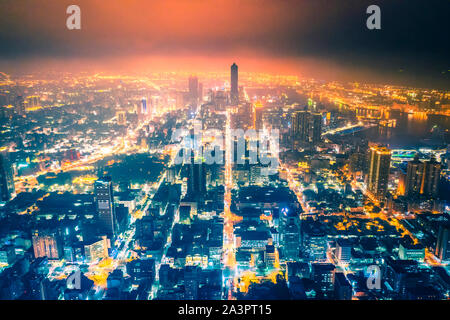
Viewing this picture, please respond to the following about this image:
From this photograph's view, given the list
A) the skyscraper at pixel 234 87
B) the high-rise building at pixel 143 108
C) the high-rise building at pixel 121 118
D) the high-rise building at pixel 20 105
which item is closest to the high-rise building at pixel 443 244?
the skyscraper at pixel 234 87

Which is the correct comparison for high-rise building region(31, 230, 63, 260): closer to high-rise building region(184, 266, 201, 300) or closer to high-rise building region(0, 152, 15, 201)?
high-rise building region(184, 266, 201, 300)

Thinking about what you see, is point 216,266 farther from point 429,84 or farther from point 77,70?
point 429,84

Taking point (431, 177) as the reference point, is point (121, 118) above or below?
above

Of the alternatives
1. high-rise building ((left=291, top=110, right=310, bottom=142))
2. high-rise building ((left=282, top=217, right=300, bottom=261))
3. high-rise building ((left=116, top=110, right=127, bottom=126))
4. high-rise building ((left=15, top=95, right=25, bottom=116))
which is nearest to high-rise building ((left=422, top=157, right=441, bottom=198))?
high-rise building ((left=282, top=217, right=300, bottom=261))

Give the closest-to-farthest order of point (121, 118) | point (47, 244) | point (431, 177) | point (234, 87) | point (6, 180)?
point (47, 244)
point (431, 177)
point (6, 180)
point (234, 87)
point (121, 118)

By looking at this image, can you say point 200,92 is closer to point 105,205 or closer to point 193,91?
point 193,91

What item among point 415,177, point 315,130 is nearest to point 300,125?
point 315,130
